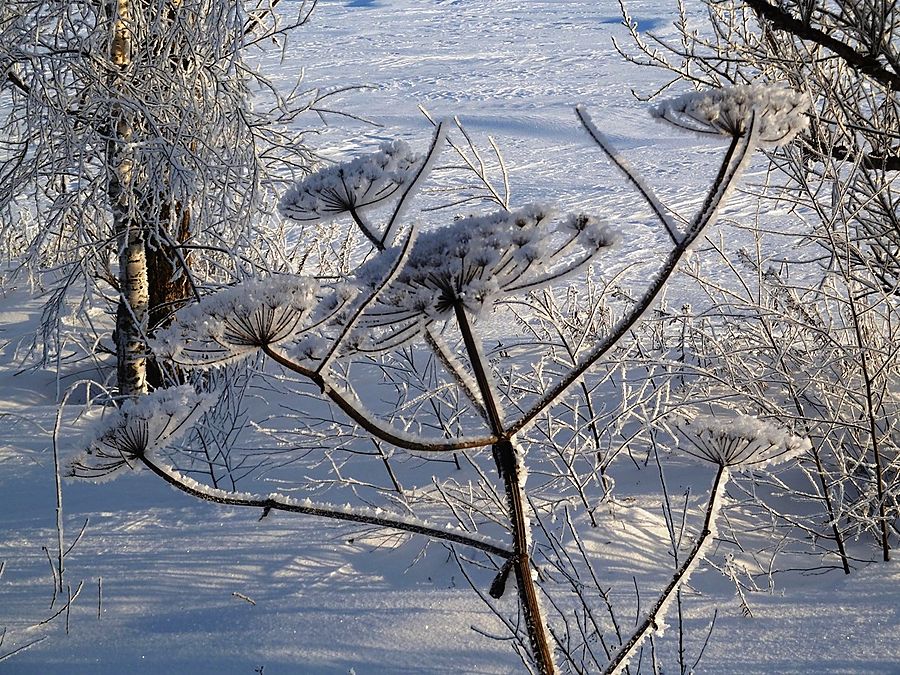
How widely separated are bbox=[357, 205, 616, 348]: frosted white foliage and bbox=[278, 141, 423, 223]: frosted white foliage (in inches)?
5.0

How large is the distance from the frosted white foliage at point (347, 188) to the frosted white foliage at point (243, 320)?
0.81ft

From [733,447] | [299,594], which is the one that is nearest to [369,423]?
[733,447]

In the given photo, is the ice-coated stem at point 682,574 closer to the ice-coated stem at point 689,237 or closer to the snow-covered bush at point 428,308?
the snow-covered bush at point 428,308

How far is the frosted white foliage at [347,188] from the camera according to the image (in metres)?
1.04

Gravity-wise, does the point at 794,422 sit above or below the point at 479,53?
below

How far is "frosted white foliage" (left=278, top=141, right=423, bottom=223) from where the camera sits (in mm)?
1039

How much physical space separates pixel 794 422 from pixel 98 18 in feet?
14.0

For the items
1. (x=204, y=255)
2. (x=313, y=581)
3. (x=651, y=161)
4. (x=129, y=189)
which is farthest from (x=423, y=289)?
(x=651, y=161)

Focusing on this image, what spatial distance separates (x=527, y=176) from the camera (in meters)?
16.2

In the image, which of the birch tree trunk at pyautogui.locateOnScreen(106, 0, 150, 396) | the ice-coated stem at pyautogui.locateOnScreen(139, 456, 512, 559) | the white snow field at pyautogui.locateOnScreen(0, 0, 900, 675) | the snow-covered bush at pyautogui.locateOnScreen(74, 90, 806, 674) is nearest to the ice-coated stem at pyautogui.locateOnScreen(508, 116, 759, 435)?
the snow-covered bush at pyautogui.locateOnScreen(74, 90, 806, 674)

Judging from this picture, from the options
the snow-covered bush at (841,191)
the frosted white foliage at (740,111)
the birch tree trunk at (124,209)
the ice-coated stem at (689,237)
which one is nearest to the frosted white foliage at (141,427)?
the ice-coated stem at (689,237)

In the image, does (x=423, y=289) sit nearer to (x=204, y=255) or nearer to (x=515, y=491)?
(x=515, y=491)

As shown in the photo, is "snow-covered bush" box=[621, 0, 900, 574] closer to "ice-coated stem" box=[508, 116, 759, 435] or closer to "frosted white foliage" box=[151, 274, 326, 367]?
"ice-coated stem" box=[508, 116, 759, 435]

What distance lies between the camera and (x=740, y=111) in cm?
90
